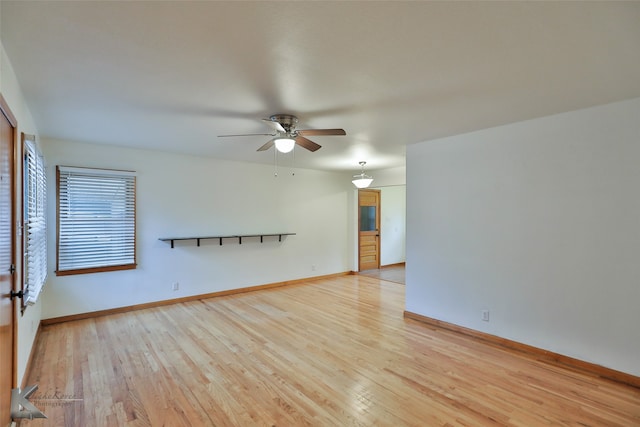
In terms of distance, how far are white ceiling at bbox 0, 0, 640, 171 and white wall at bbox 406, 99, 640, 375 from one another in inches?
14.3

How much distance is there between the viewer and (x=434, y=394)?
2.50m

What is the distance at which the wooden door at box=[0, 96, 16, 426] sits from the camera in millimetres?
1871

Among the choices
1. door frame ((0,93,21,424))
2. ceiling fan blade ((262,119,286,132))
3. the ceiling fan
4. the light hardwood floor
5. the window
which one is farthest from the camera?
the window

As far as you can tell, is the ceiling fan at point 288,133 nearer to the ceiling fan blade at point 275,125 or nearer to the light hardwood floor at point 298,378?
the ceiling fan blade at point 275,125

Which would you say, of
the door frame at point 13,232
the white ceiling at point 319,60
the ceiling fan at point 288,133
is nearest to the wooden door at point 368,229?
the white ceiling at point 319,60

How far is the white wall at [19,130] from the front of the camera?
1.96 meters

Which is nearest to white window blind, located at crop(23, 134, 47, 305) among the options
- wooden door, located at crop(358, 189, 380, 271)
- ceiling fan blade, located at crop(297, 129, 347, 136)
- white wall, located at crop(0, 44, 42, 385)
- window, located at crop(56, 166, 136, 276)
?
white wall, located at crop(0, 44, 42, 385)

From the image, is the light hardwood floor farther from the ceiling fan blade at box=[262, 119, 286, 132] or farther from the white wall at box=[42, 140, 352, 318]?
the ceiling fan blade at box=[262, 119, 286, 132]

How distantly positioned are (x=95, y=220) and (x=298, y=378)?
368cm

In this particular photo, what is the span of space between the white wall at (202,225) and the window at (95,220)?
11 centimetres

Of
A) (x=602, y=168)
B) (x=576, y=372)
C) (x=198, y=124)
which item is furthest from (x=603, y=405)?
(x=198, y=124)

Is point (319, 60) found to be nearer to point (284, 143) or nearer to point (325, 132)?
point (325, 132)

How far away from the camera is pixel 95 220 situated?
439cm

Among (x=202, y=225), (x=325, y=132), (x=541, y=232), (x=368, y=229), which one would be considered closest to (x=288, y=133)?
(x=325, y=132)
